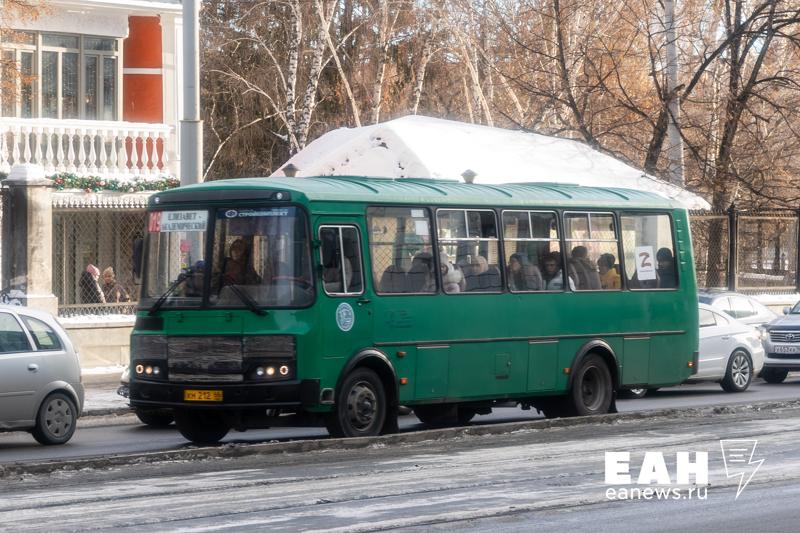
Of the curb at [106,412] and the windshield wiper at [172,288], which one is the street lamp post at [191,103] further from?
the windshield wiper at [172,288]

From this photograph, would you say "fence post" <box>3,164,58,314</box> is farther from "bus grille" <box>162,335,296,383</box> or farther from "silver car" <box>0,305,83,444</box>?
"bus grille" <box>162,335,296,383</box>

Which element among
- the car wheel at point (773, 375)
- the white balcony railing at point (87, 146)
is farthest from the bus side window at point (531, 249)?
the white balcony railing at point (87, 146)

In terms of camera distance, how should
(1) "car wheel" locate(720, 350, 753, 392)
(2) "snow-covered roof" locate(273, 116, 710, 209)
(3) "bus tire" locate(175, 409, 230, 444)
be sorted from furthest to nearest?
(2) "snow-covered roof" locate(273, 116, 710, 209)
(1) "car wheel" locate(720, 350, 753, 392)
(3) "bus tire" locate(175, 409, 230, 444)

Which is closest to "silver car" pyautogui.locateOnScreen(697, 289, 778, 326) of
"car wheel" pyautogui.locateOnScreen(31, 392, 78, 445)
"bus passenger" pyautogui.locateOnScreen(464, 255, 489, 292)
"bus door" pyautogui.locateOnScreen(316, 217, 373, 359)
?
"bus passenger" pyautogui.locateOnScreen(464, 255, 489, 292)

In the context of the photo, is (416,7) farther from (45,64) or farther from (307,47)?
(45,64)

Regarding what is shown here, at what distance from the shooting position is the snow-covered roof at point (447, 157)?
24.9 meters

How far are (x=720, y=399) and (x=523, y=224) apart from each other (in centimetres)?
618

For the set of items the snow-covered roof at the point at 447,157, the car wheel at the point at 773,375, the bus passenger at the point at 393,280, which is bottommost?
the car wheel at the point at 773,375

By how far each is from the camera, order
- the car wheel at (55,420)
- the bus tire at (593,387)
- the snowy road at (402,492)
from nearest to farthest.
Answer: the snowy road at (402,492) < the car wheel at (55,420) < the bus tire at (593,387)

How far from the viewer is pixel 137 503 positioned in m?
9.97

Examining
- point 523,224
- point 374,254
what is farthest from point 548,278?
point 374,254

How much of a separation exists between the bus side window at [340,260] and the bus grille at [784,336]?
500 inches

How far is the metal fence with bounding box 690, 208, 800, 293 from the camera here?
3200 centimetres

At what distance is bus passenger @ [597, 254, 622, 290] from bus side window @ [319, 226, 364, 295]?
421cm
